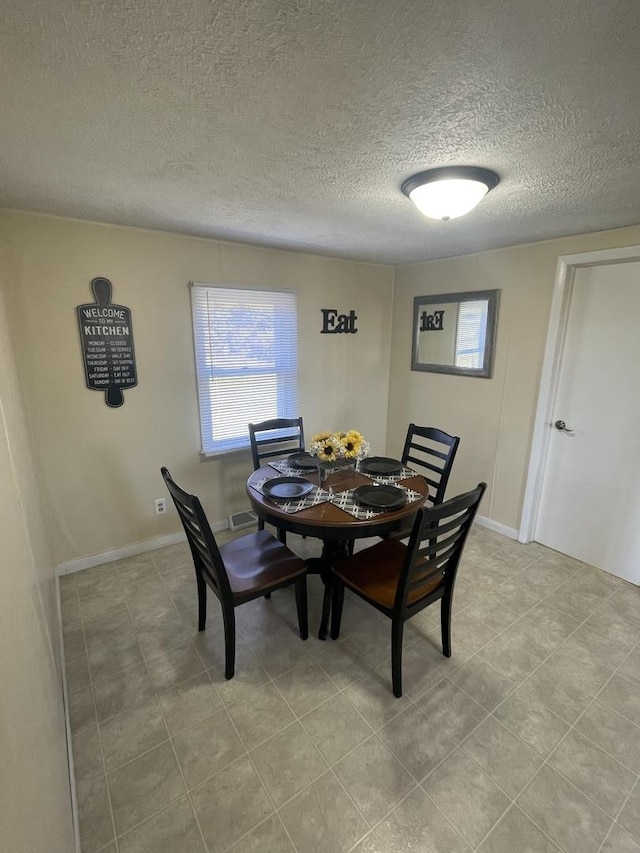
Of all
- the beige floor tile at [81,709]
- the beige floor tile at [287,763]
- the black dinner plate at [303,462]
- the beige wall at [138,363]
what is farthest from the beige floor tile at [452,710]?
the beige wall at [138,363]

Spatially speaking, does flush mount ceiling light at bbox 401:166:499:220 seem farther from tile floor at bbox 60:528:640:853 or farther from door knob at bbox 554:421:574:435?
tile floor at bbox 60:528:640:853

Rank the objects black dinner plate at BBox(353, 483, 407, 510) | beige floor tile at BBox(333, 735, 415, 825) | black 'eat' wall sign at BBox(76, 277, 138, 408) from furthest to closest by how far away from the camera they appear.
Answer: black 'eat' wall sign at BBox(76, 277, 138, 408)
black dinner plate at BBox(353, 483, 407, 510)
beige floor tile at BBox(333, 735, 415, 825)

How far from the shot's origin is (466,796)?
1.35m

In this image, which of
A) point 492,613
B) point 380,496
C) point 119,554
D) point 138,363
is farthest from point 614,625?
point 138,363

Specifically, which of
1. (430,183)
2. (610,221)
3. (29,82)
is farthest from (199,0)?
(610,221)

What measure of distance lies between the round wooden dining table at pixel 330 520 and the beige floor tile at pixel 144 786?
0.85 meters

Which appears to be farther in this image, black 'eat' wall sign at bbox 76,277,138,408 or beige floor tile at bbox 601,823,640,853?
black 'eat' wall sign at bbox 76,277,138,408

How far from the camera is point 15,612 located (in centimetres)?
81

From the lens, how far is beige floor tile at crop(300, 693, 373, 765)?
4.91 ft

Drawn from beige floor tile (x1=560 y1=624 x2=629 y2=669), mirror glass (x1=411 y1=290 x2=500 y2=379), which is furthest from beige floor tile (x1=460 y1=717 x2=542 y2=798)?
mirror glass (x1=411 y1=290 x2=500 y2=379)

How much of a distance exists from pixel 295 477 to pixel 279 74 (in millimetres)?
1763

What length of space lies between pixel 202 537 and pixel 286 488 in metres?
0.58

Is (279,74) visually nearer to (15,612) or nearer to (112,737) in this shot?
(15,612)

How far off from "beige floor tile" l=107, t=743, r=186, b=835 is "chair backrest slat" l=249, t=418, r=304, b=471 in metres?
1.57
